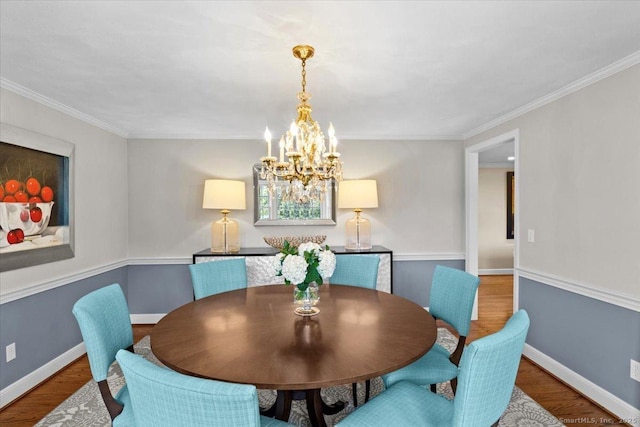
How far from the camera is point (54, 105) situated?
2.92m

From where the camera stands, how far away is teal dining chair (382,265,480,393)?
1825 mm

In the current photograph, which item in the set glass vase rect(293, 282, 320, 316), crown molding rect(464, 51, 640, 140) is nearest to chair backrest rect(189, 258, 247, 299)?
glass vase rect(293, 282, 320, 316)

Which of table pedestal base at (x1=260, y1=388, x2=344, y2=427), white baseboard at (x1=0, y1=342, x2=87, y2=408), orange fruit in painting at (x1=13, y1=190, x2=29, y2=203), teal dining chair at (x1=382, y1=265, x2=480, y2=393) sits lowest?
white baseboard at (x1=0, y1=342, x2=87, y2=408)

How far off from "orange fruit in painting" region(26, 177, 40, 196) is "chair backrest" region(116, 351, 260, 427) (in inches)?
94.1

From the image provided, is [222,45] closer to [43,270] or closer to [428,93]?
[428,93]

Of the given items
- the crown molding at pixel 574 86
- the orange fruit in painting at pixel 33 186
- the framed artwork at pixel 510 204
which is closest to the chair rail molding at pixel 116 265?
the orange fruit in painting at pixel 33 186

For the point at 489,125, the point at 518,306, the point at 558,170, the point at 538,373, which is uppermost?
the point at 489,125

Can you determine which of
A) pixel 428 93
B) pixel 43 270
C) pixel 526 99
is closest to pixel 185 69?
pixel 428 93

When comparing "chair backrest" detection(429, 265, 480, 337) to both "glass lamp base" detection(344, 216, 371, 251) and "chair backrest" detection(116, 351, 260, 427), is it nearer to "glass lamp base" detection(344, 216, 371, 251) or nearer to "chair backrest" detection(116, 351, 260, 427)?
"chair backrest" detection(116, 351, 260, 427)

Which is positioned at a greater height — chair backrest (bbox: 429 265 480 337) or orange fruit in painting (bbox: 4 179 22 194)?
orange fruit in painting (bbox: 4 179 22 194)

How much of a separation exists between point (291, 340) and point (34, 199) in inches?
97.3

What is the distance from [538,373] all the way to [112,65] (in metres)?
3.92

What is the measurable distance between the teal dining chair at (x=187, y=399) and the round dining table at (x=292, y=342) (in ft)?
0.86

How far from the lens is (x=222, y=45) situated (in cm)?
195
